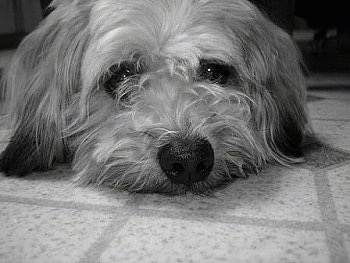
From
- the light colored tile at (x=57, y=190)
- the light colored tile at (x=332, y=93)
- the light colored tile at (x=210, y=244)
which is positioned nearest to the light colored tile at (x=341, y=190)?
the light colored tile at (x=210, y=244)

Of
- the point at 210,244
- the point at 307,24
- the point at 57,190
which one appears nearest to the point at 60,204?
the point at 57,190

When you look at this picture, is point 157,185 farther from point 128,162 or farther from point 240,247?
point 240,247

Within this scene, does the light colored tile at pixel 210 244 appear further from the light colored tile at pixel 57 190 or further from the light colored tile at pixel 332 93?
the light colored tile at pixel 332 93

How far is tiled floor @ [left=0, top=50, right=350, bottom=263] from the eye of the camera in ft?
3.66

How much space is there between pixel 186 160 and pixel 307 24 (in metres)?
2.60

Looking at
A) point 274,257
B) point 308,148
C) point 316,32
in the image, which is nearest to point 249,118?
point 308,148

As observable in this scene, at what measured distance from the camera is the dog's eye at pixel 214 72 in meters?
1.67

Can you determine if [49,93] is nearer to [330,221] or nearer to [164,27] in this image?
[164,27]

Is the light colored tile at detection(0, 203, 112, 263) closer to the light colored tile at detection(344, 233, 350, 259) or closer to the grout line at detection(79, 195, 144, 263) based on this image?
the grout line at detection(79, 195, 144, 263)

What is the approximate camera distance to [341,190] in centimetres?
150

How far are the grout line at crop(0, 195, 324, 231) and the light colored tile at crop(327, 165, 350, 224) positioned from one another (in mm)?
94

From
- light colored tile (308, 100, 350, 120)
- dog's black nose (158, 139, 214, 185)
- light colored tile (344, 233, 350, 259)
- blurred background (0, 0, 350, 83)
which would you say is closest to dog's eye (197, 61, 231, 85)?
dog's black nose (158, 139, 214, 185)

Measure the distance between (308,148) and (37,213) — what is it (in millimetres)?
1113

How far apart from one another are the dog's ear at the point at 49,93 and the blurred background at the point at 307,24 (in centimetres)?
140
